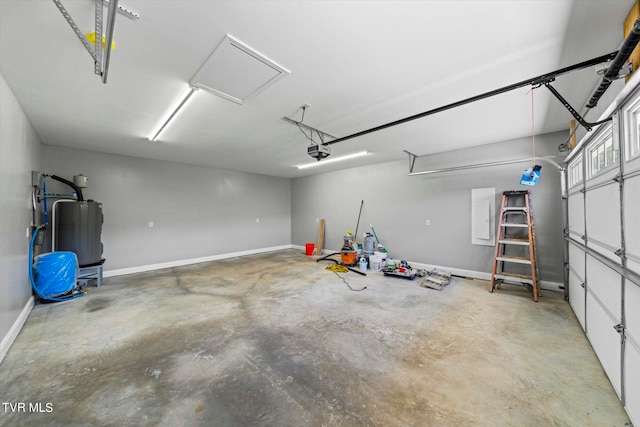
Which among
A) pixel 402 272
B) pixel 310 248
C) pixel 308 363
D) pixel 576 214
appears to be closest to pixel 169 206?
pixel 310 248

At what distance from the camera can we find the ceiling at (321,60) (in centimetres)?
166

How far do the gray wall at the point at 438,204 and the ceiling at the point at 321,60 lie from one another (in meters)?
0.95

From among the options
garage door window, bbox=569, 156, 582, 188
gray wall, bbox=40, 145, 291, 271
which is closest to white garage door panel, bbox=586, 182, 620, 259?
garage door window, bbox=569, 156, 582, 188

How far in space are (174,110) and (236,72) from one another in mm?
1477

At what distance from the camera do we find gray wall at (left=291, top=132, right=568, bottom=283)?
4.20 meters

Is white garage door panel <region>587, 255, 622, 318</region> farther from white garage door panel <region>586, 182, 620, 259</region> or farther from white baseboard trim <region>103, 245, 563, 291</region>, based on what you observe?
white baseboard trim <region>103, 245, 563, 291</region>

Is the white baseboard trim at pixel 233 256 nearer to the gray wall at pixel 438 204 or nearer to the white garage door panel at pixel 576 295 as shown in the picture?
the gray wall at pixel 438 204

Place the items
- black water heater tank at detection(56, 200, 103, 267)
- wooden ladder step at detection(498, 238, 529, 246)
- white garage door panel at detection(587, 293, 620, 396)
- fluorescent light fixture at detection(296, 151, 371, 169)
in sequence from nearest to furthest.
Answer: white garage door panel at detection(587, 293, 620, 396) < wooden ladder step at detection(498, 238, 529, 246) < black water heater tank at detection(56, 200, 103, 267) < fluorescent light fixture at detection(296, 151, 371, 169)

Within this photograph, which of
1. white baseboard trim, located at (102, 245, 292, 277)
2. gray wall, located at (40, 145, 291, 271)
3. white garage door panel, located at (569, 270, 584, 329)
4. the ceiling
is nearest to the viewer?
the ceiling

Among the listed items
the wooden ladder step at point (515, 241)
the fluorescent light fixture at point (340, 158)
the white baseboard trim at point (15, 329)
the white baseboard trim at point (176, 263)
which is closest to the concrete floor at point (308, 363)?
the white baseboard trim at point (15, 329)

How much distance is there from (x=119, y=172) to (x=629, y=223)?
7941 mm

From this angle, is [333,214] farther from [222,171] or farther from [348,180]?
[222,171]

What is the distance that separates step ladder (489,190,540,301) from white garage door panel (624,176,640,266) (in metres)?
2.54

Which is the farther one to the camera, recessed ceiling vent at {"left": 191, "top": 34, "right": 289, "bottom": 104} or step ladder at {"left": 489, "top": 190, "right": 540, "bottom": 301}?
step ladder at {"left": 489, "top": 190, "right": 540, "bottom": 301}
